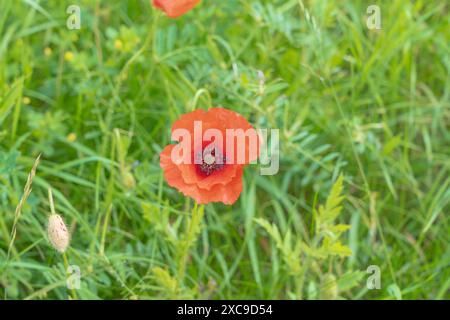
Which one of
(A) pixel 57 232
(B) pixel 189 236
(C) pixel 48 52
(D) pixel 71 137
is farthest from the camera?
(C) pixel 48 52

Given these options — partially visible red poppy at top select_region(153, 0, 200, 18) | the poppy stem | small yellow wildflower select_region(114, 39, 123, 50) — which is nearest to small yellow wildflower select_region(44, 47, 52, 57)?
small yellow wildflower select_region(114, 39, 123, 50)

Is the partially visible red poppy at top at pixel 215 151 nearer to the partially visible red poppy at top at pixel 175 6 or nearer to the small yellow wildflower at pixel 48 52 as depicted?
the partially visible red poppy at top at pixel 175 6

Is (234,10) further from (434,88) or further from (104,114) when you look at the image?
(434,88)

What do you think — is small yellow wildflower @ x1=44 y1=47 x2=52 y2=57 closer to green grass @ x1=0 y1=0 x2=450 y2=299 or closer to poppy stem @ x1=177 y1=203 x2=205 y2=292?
green grass @ x1=0 y1=0 x2=450 y2=299

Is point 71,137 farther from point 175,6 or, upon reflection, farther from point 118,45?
point 175,6

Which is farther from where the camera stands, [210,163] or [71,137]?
[71,137]

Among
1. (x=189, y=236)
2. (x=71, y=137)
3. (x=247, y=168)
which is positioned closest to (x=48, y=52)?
(x=71, y=137)
